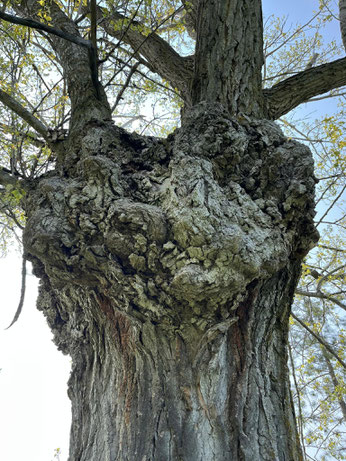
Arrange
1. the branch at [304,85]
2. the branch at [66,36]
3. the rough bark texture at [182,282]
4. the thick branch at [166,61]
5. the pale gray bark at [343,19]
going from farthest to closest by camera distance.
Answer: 1. the thick branch at [166,61]
2. the pale gray bark at [343,19]
3. the branch at [304,85]
4. the branch at [66,36]
5. the rough bark texture at [182,282]

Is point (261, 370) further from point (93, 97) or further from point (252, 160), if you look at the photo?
point (93, 97)

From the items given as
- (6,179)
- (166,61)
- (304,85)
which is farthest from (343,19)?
(6,179)

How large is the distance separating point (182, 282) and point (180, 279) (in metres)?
0.02

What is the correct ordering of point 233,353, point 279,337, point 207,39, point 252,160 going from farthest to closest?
point 207,39
point 252,160
point 279,337
point 233,353

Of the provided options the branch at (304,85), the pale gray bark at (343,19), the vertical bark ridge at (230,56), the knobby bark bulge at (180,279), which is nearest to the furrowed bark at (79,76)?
the knobby bark bulge at (180,279)

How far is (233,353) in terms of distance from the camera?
5.27ft

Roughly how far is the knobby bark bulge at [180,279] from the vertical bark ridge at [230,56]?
0.45 metres


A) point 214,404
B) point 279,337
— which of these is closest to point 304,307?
point 279,337

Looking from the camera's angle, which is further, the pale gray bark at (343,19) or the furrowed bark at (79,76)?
the pale gray bark at (343,19)

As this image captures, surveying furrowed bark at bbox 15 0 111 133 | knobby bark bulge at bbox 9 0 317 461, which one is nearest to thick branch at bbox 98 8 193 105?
furrowed bark at bbox 15 0 111 133

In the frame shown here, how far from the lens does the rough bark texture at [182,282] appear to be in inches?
57.9

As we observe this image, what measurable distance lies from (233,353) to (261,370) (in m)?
0.15

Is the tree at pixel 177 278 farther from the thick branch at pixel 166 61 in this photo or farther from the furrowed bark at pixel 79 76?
the thick branch at pixel 166 61

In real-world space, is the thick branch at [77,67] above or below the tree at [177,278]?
above
